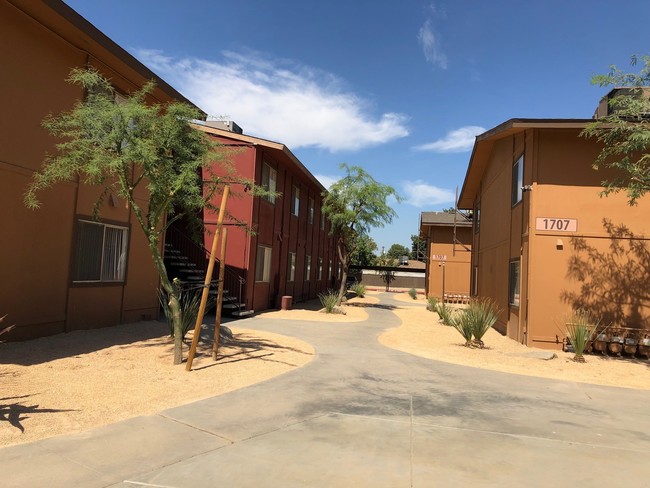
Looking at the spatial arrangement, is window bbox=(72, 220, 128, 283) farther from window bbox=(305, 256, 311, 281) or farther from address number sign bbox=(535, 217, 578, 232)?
window bbox=(305, 256, 311, 281)

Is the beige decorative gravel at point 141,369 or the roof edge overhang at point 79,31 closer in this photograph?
the beige decorative gravel at point 141,369

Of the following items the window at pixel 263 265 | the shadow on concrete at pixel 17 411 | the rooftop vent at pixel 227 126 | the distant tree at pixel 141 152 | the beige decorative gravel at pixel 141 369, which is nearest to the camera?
the shadow on concrete at pixel 17 411

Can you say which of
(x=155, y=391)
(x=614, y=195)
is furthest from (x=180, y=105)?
(x=614, y=195)

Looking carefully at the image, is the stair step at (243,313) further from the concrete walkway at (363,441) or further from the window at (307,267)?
the window at (307,267)

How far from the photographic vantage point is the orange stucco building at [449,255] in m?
33.6

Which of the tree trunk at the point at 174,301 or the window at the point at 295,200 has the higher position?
the window at the point at 295,200

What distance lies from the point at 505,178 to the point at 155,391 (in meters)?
12.9

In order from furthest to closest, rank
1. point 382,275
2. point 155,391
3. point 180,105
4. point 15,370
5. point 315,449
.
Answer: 1. point 382,275
2. point 180,105
3. point 15,370
4. point 155,391
5. point 315,449

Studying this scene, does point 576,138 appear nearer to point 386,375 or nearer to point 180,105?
point 386,375

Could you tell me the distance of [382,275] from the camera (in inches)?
2024

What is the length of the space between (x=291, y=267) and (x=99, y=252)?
12.2 m

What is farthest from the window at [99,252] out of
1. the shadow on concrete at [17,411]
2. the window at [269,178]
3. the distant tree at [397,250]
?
the distant tree at [397,250]

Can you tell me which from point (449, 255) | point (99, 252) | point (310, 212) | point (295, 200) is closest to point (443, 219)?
point (449, 255)

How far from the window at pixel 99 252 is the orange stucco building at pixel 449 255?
25.5m
